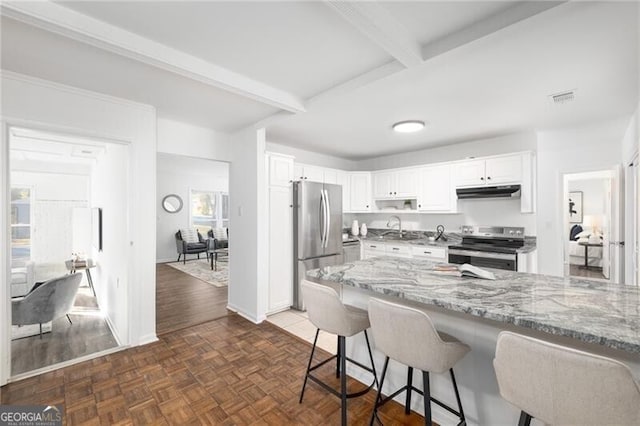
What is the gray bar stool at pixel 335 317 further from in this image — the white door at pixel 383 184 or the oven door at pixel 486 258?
the white door at pixel 383 184

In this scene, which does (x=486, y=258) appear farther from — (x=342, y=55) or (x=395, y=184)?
(x=342, y=55)

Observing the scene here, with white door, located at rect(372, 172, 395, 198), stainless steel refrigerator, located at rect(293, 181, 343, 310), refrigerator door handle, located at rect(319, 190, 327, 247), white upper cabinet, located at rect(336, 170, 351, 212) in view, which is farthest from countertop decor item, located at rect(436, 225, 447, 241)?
refrigerator door handle, located at rect(319, 190, 327, 247)

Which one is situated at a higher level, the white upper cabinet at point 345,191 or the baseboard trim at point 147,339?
the white upper cabinet at point 345,191

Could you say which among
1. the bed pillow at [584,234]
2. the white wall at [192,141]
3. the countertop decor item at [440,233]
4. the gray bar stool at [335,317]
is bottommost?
the gray bar stool at [335,317]

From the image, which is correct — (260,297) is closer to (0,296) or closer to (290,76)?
(0,296)

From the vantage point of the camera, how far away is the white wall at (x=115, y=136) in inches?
88.9

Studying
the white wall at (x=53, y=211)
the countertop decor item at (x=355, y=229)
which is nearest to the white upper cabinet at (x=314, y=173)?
Answer: the countertop decor item at (x=355, y=229)

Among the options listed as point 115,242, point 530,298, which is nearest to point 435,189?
point 530,298

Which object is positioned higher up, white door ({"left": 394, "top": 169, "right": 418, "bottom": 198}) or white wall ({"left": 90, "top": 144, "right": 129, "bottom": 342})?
white door ({"left": 394, "top": 169, "right": 418, "bottom": 198})

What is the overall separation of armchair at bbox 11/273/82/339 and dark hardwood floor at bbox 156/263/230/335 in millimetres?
1013

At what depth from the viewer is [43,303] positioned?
2977 millimetres

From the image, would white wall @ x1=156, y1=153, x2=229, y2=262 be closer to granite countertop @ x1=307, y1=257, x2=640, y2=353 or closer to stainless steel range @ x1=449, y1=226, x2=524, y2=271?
stainless steel range @ x1=449, y1=226, x2=524, y2=271

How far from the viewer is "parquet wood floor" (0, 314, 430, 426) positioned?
6.29 feet

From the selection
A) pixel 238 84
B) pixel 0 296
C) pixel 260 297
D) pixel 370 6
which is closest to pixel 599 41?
pixel 370 6
